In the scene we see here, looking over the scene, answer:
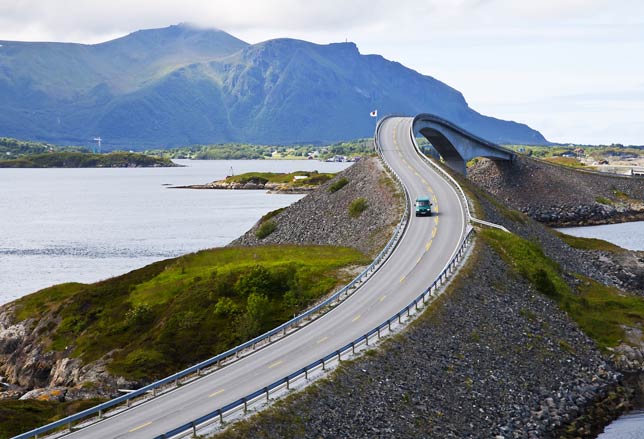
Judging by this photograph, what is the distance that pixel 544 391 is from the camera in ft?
160

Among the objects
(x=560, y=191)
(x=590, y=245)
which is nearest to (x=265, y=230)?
(x=590, y=245)

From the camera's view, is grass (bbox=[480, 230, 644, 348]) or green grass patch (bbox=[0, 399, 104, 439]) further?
grass (bbox=[480, 230, 644, 348])

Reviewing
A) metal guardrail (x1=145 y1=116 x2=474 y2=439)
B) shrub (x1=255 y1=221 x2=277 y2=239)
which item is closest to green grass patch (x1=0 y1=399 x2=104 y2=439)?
metal guardrail (x1=145 y1=116 x2=474 y2=439)

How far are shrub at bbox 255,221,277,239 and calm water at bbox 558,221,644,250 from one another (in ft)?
188

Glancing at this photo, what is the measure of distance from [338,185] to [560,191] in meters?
83.5

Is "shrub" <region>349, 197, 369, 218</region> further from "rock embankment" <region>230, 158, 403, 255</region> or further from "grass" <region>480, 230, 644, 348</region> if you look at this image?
"grass" <region>480, 230, 644, 348</region>

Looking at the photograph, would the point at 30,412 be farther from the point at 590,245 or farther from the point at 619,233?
the point at 619,233

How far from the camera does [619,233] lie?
140625mm

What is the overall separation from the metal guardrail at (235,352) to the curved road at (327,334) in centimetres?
65

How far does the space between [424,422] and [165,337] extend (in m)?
22.3

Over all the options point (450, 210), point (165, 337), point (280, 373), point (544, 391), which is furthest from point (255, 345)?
point (450, 210)

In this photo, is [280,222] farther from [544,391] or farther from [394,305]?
[544,391]

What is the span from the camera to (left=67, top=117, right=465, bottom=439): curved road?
1425 inches

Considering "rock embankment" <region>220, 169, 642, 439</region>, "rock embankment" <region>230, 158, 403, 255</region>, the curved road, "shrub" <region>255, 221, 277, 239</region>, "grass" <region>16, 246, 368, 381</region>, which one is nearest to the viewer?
the curved road
